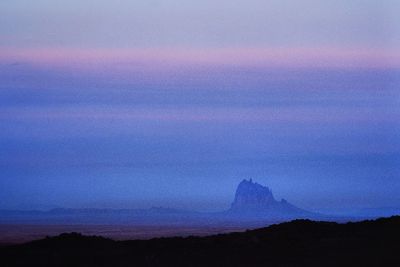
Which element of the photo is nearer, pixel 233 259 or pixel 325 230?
pixel 233 259

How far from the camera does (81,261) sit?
1277 inches

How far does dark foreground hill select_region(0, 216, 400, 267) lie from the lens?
3141 centimetres

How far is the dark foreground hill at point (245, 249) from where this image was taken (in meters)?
31.4

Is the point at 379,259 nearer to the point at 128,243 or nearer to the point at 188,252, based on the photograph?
the point at 188,252

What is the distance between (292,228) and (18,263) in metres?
9.70

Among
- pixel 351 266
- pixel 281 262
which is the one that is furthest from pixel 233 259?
pixel 351 266

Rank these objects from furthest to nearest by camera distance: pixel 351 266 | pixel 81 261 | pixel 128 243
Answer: pixel 128 243 < pixel 81 261 < pixel 351 266

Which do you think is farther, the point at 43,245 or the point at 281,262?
the point at 43,245

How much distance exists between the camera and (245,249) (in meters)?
32.9

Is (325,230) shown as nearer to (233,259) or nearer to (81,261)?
(233,259)

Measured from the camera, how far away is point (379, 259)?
1212 inches

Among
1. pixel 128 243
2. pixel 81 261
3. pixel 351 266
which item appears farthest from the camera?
pixel 128 243

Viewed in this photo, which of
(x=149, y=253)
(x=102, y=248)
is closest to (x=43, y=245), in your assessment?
(x=102, y=248)

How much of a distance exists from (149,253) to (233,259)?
9.42 feet
